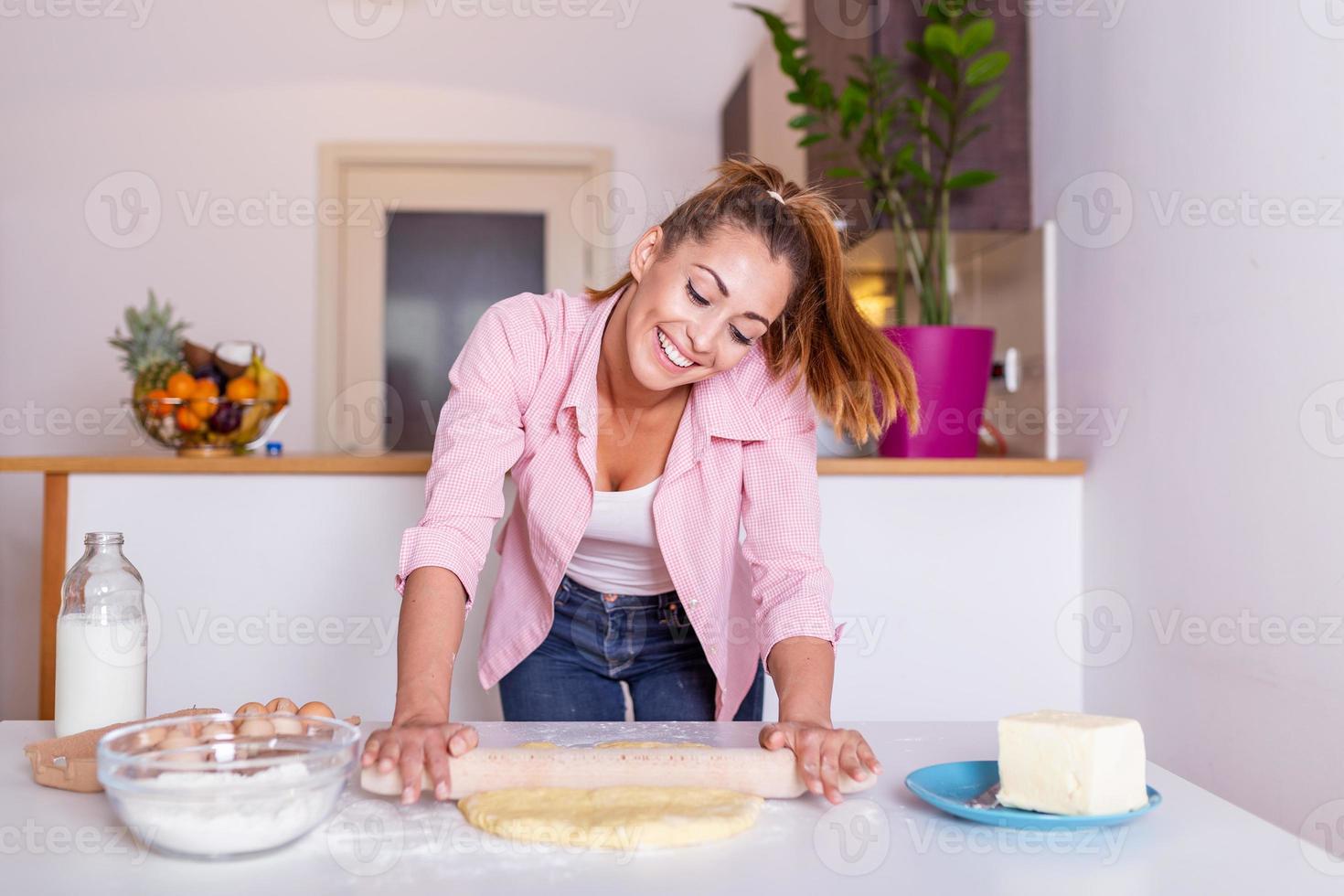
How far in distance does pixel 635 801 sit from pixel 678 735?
0.76ft

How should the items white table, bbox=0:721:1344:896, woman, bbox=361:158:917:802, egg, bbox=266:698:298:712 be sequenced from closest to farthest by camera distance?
white table, bbox=0:721:1344:896 → egg, bbox=266:698:298:712 → woman, bbox=361:158:917:802

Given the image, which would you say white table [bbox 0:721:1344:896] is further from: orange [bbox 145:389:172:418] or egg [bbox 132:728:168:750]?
orange [bbox 145:389:172:418]

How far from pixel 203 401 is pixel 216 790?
1.38 meters

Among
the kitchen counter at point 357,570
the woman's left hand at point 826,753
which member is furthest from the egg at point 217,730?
the kitchen counter at point 357,570

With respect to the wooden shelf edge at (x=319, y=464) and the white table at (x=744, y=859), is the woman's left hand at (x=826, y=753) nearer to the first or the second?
the white table at (x=744, y=859)

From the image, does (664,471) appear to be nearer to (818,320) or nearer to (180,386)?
(818,320)

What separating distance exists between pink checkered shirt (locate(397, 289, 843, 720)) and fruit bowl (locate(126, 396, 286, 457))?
76cm

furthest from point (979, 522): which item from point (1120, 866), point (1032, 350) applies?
point (1120, 866)

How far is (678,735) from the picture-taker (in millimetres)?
1032

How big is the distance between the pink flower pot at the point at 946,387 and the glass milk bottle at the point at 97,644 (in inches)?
51.5

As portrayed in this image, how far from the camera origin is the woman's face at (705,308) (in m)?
1.21

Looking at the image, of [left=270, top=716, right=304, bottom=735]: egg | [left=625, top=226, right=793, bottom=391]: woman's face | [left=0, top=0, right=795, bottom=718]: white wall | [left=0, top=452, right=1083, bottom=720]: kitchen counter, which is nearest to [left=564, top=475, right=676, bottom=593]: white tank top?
[left=625, top=226, right=793, bottom=391]: woman's face

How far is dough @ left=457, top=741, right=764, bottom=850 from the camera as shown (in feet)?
2.45

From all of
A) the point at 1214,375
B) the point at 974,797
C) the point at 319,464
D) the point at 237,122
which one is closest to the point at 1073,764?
the point at 974,797
